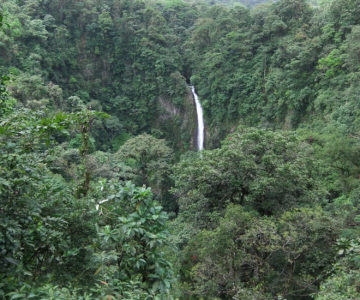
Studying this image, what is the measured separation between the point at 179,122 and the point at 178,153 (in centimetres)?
266

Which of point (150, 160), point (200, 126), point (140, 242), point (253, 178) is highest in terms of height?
point (140, 242)

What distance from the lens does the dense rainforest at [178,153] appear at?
245cm

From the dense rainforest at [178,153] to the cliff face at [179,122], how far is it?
0.38ft

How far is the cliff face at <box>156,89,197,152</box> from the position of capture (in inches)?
936

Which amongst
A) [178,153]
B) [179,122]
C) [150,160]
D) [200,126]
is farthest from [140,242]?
[179,122]

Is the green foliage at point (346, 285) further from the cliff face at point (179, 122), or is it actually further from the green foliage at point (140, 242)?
the cliff face at point (179, 122)

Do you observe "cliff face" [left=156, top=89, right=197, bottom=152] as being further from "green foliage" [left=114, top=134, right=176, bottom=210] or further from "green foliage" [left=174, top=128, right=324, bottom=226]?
"green foliage" [left=174, top=128, right=324, bottom=226]

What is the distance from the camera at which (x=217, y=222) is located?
28.3ft

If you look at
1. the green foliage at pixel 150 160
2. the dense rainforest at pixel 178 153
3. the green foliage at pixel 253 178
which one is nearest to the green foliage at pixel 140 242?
the dense rainforest at pixel 178 153

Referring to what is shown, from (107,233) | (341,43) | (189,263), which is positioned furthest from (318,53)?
(107,233)

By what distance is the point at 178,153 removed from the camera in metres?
24.3

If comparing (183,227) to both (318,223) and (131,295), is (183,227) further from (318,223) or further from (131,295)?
(131,295)

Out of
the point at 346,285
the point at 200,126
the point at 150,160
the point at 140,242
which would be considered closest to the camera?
the point at 140,242

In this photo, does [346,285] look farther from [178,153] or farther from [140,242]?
[178,153]
